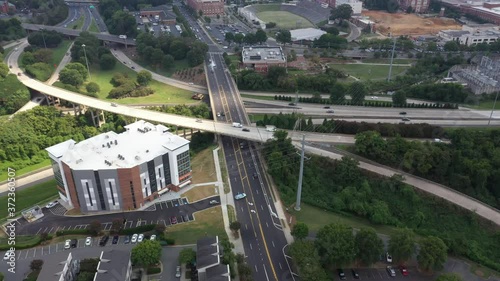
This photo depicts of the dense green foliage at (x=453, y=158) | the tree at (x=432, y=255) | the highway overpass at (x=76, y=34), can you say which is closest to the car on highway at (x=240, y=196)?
the dense green foliage at (x=453, y=158)

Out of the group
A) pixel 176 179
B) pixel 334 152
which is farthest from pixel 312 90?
pixel 176 179

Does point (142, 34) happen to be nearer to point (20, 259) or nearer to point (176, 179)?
point (176, 179)

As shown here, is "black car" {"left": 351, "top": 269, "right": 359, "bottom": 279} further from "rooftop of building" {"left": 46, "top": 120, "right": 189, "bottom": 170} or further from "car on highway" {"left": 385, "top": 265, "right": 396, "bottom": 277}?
"rooftop of building" {"left": 46, "top": 120, "right": 189, "bottom": 170}

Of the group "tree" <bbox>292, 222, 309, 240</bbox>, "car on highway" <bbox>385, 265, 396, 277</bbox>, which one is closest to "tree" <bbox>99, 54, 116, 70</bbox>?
"tree" <bbox>292, 222, 309, 240</bbox>

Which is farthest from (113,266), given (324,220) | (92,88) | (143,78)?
(143,78)

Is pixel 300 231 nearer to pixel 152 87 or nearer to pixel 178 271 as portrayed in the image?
pixel 178 271

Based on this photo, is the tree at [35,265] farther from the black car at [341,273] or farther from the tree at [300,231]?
the black car at [341,273]
